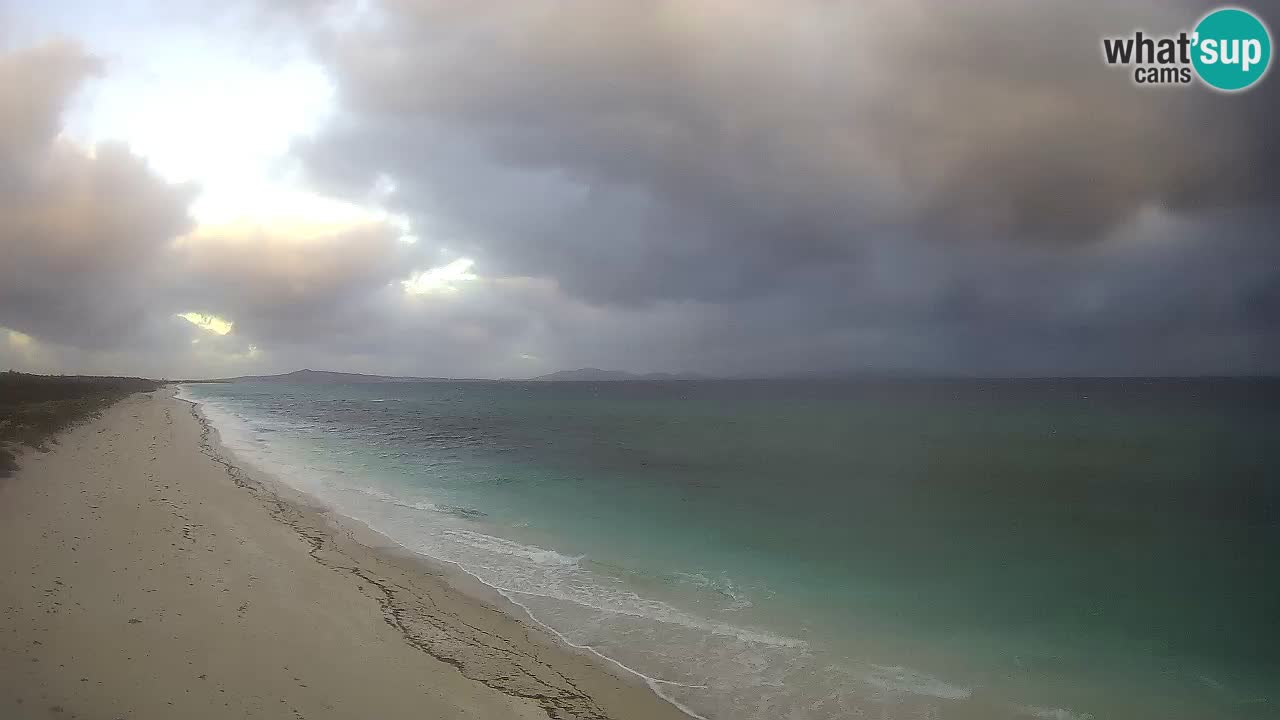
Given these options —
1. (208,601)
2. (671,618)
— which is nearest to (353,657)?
(208,601)

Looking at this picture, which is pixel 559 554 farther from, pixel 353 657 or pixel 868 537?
pixel 868 537

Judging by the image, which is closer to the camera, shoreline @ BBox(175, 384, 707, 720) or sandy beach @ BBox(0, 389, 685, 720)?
sandy beach @ BBox(0, 389, 685, 720)

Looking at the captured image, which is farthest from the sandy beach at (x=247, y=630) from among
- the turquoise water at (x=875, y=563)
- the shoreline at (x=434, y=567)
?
the turquoise water at (x=875, y=563)

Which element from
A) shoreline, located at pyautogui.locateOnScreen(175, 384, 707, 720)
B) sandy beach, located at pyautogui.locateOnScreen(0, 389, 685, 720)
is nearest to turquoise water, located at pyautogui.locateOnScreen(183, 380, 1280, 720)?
shoreline, located at pyautogui.locateOnScreen(175, 384, 707, 720)

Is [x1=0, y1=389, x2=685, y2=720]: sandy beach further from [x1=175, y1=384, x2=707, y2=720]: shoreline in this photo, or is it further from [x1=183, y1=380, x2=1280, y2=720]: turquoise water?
[x1=183, y1=380, x2=1280, y2=720]: turquoise water

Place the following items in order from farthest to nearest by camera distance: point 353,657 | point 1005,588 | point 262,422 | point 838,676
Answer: point 262,422
point 1005,588
point 838,676
point 353,657

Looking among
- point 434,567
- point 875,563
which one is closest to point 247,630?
point 434,567

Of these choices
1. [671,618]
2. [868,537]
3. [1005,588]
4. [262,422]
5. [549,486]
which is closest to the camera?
[671,618]

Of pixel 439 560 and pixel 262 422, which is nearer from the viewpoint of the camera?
pixel 439 560
